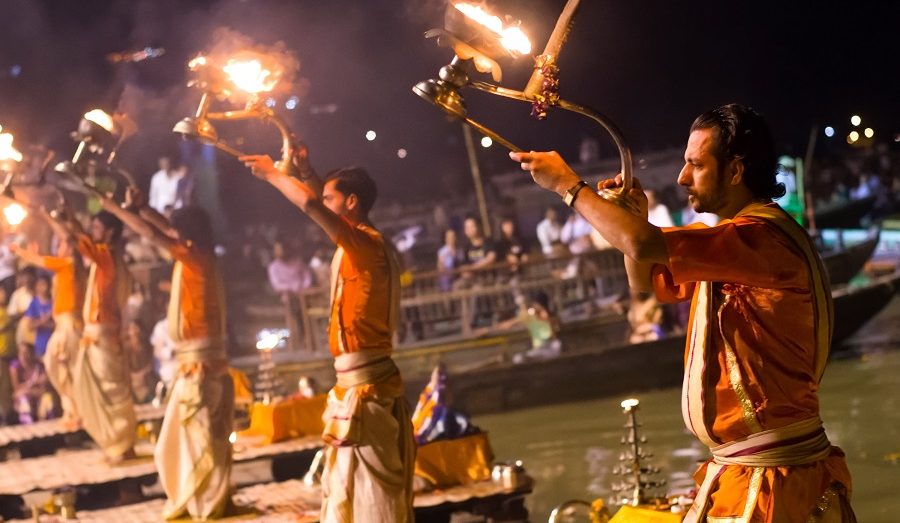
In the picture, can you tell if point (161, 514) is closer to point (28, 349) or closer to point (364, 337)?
point (364, 337)

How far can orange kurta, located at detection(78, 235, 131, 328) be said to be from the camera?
10141 mm

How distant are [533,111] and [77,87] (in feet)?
55.3

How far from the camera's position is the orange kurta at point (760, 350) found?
324cm

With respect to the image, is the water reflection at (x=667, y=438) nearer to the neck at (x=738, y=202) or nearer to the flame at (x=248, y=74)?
the flame at (x=248, y=74)

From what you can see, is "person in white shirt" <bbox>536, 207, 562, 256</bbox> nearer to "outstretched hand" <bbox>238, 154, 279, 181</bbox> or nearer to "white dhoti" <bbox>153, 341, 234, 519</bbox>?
"white dhoti" <bbox>153, 341, 234, 519</bbox>

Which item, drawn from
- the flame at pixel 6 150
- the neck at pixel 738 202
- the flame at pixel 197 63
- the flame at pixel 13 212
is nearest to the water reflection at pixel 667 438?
the flame at pixel 197 63

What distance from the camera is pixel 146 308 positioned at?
1659 cm

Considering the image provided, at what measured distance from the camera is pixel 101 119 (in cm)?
773

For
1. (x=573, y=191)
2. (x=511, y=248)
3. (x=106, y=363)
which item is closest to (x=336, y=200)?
(x=573, y=191)

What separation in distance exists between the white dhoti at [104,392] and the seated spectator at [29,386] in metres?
4.85

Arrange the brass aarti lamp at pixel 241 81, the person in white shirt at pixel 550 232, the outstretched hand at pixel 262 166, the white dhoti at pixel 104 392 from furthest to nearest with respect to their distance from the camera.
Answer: the person in white shirt at pixel 550 232 < the white dhoti at pixel 104 392 < the brass aarti lamp at pixel 241 81 < the outstretched hand at pixel 262 166

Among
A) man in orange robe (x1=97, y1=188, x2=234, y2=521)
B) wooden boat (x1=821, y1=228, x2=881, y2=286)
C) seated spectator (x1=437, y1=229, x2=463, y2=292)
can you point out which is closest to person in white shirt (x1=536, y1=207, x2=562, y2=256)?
seated spectator (x1=437, y1=229, x2=463, y2=292)

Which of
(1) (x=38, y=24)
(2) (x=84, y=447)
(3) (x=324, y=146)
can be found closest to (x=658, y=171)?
(3) (x=324, y=146)

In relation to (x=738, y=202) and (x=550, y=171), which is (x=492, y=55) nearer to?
(x=550, y=171)
